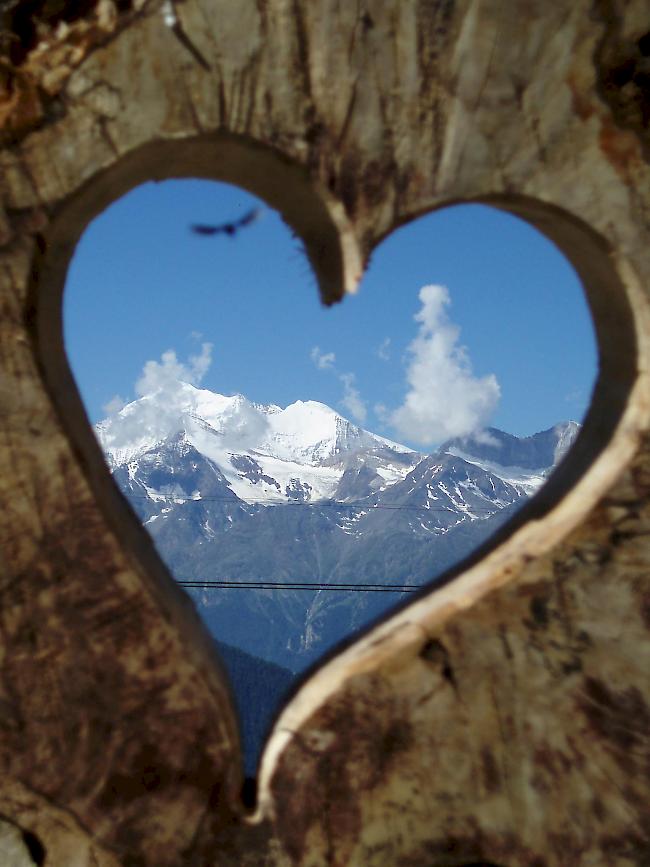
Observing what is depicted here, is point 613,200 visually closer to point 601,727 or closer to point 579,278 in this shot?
point 579,278

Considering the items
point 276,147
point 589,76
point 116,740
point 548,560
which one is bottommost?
point 116,740

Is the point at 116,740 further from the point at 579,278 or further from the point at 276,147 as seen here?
the point at 579,278

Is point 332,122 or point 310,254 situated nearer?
point 332,122

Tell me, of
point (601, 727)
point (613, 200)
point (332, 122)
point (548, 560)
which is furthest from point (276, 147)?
point (601, 727)

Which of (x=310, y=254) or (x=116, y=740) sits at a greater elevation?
(x=310, y=254)

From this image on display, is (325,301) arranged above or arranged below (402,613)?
above

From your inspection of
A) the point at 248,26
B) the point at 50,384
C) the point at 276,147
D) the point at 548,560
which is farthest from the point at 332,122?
the point at 548,560
